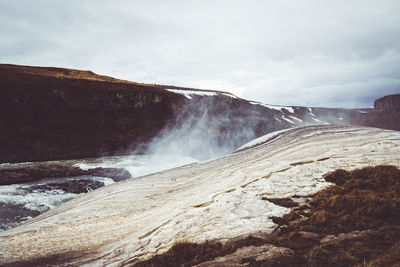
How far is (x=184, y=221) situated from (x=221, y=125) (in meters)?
29.9

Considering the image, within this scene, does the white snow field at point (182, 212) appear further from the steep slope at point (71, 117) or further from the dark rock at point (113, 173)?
the steep slope at point (71, 117)

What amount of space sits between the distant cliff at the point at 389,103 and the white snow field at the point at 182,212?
61.2 m

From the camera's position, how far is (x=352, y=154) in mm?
7812

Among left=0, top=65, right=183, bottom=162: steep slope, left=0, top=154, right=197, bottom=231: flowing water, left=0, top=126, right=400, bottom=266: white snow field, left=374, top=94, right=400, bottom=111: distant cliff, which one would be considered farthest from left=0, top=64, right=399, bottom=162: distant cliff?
left=374, top=94, right=400, bottom=111: distant cliff

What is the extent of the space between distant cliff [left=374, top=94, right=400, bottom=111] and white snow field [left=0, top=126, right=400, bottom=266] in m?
61.2

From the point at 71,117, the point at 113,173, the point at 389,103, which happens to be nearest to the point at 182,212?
the point at 113,173

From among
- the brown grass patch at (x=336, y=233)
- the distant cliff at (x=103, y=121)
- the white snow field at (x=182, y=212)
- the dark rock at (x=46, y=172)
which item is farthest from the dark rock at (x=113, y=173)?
the brown grass patch at (x=336, y=233)

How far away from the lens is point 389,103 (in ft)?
192

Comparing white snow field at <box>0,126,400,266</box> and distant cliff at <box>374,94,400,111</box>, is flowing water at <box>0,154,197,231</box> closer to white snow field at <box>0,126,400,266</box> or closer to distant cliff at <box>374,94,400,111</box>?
white snow field at <box>0,126,400,266</box>

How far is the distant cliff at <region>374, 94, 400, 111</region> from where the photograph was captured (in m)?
54.1

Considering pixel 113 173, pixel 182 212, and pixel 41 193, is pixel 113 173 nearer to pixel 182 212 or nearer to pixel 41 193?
pixel 41 193

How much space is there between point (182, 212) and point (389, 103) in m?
75.9

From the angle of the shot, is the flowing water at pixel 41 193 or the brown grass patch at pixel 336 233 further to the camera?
the flowing water at pixel 41 193

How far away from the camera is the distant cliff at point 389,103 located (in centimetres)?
5408
